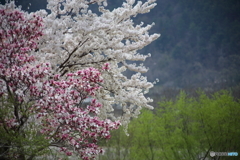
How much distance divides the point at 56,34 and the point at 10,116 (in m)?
2.32

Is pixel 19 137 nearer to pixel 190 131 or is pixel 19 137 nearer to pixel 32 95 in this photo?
pixel 32 95

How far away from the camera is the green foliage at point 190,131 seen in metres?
13.5

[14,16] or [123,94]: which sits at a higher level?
[14,16]

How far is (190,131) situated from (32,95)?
12407 millimetres

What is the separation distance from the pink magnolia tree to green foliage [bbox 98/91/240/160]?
363 inches

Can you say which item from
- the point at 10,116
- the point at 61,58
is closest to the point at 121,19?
the point at 61,58

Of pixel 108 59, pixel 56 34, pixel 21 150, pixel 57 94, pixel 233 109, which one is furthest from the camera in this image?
pixel 233 109

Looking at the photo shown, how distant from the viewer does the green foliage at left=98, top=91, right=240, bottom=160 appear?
44.4ft

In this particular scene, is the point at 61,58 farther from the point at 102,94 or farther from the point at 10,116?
the point at 10,116

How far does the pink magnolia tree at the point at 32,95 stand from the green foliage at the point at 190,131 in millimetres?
9217

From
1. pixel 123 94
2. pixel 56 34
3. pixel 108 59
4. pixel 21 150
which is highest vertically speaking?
pixel 56 34

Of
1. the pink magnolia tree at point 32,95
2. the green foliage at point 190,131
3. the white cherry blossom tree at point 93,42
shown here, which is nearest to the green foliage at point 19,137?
the pink magnolia tree at point 32,95

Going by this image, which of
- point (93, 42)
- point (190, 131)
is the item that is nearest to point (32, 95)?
point (93, 42)

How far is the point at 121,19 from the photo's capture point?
767 cm
